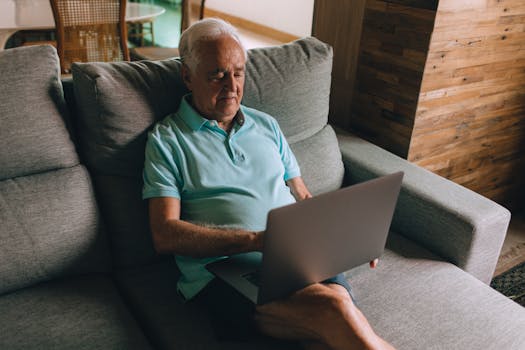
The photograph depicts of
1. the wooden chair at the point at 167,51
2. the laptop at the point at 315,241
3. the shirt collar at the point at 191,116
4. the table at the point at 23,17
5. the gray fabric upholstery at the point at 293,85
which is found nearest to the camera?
the laptop at the point at 315,241

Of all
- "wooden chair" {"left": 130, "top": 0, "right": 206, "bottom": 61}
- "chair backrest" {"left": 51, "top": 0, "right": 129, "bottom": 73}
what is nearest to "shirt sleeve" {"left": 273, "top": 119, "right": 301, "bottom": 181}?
"chair backrest" {"left": 51, "top": 0, "right": 129, "bottom": 73}

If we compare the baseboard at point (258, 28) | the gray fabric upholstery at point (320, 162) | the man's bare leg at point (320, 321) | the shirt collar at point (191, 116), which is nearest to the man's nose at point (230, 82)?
the shirt collar at point (191, 116)

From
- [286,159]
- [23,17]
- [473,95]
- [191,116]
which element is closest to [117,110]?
[191,116]

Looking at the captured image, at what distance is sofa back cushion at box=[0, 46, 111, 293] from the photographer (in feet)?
4.34

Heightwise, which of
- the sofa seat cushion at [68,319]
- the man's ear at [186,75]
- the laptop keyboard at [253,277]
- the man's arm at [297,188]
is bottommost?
the sofa seat cushion at [68,319]

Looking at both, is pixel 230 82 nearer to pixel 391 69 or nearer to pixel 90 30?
pixel 391 69

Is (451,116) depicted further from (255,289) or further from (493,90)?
(255,289)

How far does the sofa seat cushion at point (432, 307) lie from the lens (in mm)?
1325

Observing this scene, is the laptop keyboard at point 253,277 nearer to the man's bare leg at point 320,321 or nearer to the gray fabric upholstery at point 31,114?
the man's bare leg at point 320,321

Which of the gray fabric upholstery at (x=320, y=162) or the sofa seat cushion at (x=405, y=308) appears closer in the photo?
the sofa seat cushion at (x=405, y=308)

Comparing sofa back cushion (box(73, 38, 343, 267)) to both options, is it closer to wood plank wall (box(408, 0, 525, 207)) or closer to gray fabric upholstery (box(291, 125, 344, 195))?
gray fabric upholstery (box(291, 125, 344, 195))

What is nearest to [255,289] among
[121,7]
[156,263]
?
[156,263]

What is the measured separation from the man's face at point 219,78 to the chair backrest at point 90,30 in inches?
61.5

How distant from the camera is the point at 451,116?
2.08 metres
